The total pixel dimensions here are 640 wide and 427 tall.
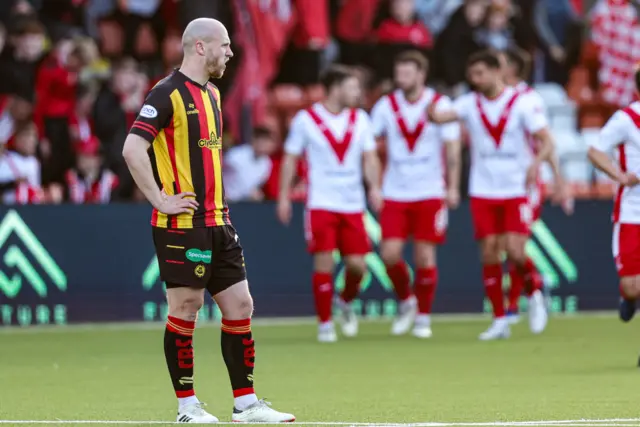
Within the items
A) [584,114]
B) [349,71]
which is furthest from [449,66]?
[349,71]

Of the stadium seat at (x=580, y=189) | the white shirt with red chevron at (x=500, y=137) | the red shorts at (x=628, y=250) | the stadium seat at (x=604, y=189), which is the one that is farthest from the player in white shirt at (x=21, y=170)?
the red shorts at (x=628, y=250)

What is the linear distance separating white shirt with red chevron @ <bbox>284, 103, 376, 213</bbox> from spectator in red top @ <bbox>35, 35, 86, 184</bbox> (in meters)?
4.45

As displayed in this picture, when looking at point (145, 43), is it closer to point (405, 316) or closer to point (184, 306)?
point (405, 316)

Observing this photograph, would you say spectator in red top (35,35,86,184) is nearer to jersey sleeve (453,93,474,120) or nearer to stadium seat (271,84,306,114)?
stadium seat (271,84,306,114)

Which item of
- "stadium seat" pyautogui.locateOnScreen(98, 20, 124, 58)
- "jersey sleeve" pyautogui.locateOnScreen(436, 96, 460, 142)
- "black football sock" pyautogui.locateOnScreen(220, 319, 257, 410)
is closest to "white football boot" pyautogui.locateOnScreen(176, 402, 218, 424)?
"black football sock" pyautogui.locateOnScreen(220, 319, 257, 410)

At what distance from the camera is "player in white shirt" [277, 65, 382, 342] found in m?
14.6

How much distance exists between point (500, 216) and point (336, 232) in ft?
5.01

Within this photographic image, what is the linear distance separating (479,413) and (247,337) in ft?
4.53

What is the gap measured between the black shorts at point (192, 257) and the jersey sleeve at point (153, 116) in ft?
1.78

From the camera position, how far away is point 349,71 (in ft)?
48.0

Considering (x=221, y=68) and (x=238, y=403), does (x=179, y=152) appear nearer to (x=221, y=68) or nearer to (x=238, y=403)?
(x=221, y=68)

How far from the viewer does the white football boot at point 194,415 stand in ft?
27.5

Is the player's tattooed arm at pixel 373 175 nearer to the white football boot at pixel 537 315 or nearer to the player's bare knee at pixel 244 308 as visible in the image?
the white football boot at pixel 537 315

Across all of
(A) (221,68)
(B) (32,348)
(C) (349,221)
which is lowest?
(B) (32,348)
